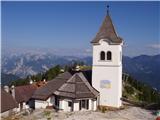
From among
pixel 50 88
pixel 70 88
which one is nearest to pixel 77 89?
pixel 70 88

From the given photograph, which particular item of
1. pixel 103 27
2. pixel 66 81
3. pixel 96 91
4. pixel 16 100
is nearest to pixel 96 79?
pixel 96 91

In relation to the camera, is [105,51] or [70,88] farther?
[105,51]

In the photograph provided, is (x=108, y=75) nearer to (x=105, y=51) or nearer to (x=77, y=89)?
(x=105, y=51)

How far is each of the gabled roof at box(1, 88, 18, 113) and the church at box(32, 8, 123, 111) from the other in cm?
526

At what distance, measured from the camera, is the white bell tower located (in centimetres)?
3734

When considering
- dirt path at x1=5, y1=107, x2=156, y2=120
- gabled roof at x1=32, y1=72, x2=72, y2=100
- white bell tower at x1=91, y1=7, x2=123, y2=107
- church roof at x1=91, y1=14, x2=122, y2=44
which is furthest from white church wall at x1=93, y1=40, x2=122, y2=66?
dirt path at x1=5, y1=107, x2=156, y2=120

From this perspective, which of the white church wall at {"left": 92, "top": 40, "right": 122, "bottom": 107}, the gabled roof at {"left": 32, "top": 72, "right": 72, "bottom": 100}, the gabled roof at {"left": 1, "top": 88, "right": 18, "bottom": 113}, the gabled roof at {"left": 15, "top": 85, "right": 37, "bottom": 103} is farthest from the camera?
A: the gabled roof at {"left": 15, "top": 85, "right": 37, "bottom": 103}

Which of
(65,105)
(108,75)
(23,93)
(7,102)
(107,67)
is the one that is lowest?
(7,102)

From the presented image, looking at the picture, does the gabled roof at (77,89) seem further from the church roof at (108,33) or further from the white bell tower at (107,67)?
the church roof at (108,33)

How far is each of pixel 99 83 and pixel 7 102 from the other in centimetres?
1306

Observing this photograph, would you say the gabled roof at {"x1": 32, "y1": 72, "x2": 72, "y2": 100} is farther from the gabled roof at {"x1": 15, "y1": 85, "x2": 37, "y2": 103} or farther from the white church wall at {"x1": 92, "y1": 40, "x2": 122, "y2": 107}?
the white church wall at {"x1": 92, "y1": 40, "x2": 122, "y2": 107}

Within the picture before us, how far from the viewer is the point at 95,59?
38.5 metres

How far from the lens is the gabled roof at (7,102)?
39.6m

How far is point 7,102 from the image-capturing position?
134 feet
